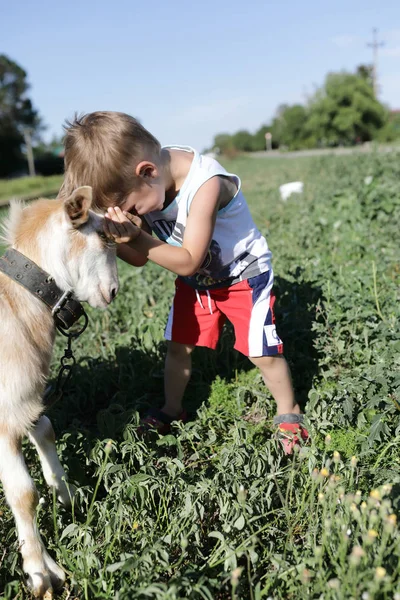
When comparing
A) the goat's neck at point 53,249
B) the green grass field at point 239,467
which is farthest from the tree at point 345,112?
the goat's neck at point 53,249

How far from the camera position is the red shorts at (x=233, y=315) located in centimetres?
296

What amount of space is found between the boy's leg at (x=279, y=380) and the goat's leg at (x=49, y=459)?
1163 millimetres

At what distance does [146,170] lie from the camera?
8.40 ft

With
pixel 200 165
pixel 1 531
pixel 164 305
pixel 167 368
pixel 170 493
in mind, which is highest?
pixel 200 165

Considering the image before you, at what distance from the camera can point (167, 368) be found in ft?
11.1

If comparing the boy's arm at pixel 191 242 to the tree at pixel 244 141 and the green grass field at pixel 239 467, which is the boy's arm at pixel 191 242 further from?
the tree at pixel 244 141

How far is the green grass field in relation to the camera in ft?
5.94

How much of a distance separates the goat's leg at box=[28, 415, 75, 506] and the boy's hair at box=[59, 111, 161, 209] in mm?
1111

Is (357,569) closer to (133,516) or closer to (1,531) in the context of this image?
(133,516)

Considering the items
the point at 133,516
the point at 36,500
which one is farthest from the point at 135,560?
the point at 36,500

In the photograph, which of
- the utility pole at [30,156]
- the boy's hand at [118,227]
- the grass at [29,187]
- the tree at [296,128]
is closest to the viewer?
the boy's hand at [118,227]

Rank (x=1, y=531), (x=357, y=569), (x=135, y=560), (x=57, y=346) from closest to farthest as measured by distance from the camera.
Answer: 1. (x=357, y=569)
2. (x=135, y=560)
3. (x=1, y=531)
4. (x=57, y=346)

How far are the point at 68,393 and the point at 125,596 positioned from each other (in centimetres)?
205

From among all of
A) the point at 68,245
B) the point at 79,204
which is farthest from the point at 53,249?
the point at 79,204
